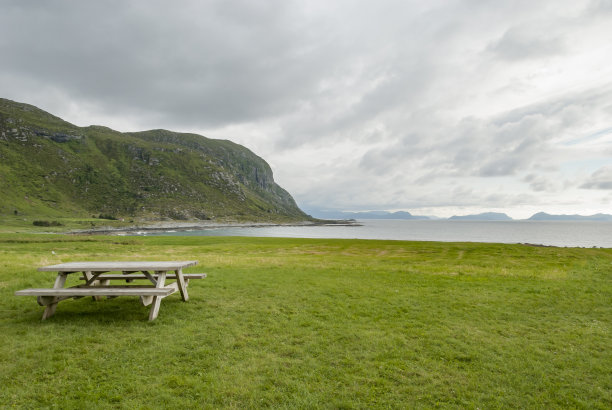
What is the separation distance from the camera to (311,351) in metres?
7.12

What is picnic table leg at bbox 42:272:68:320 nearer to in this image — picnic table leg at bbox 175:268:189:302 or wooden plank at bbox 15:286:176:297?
wooden plank at bbox 15:286:176:297

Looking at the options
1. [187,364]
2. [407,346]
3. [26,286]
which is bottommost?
[26,286]

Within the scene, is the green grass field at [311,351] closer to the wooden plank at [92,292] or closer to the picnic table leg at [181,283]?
the picnic table leg at [181,283]

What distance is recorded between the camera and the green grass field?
5.36 metres

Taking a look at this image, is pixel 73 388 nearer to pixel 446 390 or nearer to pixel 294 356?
pixel 294 356

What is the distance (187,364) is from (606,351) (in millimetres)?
10182

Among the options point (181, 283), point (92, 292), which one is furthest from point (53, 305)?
point (181, 283)

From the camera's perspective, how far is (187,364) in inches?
252

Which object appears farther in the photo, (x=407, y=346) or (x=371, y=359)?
(x=407, y=346)

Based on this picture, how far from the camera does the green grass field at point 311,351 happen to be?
5.36m

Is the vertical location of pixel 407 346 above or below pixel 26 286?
above

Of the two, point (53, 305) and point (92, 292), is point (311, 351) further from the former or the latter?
point (53, 305)

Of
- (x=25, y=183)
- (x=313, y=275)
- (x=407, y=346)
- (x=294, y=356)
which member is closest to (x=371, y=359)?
(x=407, y=346)

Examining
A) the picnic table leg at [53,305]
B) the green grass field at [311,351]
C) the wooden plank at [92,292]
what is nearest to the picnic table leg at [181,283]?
the green grass field at [311,351]
